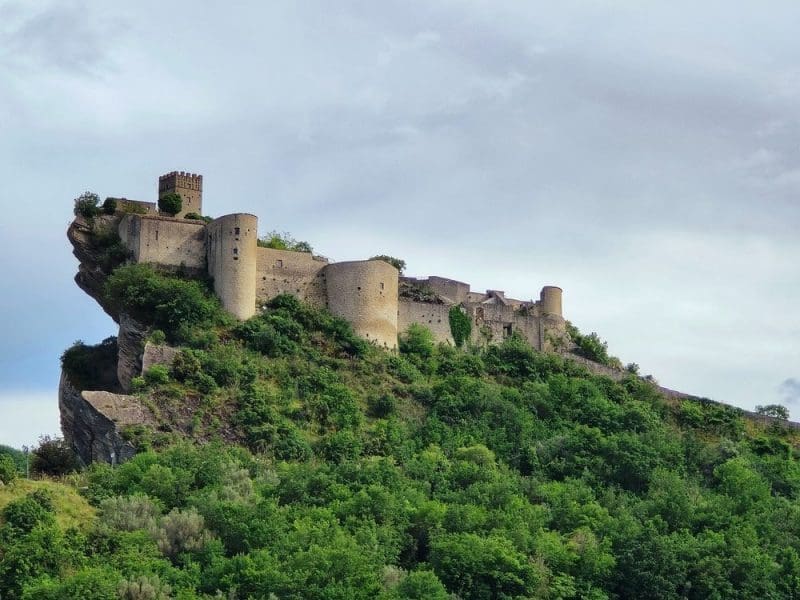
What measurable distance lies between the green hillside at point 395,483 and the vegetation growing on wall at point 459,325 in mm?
789

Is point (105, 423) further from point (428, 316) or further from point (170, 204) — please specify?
point (428, 316)

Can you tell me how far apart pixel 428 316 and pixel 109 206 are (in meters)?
14.3


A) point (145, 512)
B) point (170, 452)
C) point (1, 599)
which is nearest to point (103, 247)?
point (170, 452)

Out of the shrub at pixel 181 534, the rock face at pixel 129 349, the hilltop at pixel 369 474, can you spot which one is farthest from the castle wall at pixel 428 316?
the shrub at pixel 181 534

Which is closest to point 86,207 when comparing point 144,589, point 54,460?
point 54,460

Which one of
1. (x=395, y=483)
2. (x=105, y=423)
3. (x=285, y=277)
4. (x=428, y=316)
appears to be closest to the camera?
(x=395, y=483)

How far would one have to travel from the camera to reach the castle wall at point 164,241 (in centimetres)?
6694

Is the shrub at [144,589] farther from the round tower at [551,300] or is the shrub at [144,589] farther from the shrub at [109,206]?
the round tower at [551,300]

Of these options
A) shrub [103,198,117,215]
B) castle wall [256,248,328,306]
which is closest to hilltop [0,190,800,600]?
castle wall [256,248,328,306]

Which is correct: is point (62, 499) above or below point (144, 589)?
above

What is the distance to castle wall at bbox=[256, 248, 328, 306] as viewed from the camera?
224 feet

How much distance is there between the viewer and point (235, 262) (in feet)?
219

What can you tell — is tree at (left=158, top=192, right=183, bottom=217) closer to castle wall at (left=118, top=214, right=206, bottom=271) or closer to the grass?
castle wall at (left=118, top=214, right=206, bottom=271)

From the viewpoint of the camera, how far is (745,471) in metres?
65.6
